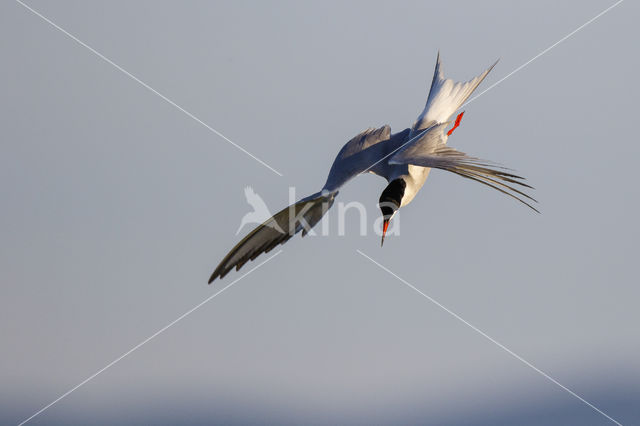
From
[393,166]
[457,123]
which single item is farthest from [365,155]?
[457,123]

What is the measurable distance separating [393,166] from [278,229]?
1530mm

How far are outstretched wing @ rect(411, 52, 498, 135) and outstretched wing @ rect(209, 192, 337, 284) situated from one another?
215 centimetres

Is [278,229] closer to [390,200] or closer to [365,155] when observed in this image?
[390,200]

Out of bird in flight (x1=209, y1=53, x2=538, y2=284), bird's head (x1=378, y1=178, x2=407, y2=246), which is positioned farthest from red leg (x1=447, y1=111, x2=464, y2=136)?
bird's head (x1=378, y1=178, x2=407, y2=246)

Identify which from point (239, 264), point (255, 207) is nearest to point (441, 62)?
point (255, 207)

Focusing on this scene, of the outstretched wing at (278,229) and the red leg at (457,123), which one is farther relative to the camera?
the red leg at (457,123)

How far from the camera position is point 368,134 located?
29.3 ft

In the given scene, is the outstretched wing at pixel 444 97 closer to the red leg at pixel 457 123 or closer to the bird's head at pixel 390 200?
the red leg at pixel 457 123

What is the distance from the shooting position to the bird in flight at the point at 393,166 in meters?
Result: 7.21

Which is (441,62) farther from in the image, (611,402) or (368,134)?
(611,402)

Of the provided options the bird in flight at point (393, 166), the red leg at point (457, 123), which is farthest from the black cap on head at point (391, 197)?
the red leg at point (457, 123)

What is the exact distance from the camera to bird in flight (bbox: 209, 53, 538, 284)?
7207 millimetres

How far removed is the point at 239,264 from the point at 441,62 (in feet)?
13.5

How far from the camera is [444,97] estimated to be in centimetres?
984
